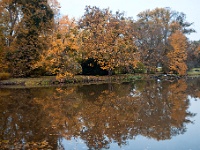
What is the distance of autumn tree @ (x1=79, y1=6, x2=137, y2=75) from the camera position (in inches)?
1286

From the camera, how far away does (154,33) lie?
1783 inches

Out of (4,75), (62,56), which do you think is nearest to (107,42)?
(62,56)

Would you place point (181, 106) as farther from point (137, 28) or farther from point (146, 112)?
point (137, 28)

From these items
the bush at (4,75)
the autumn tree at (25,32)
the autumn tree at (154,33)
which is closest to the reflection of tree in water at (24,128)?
the bush at (4,75)

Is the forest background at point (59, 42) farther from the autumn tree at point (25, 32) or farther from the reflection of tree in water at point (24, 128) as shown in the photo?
the reflection of tree in water at point (24, 128)

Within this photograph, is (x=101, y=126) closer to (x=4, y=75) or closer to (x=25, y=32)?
(x=4, y=75)

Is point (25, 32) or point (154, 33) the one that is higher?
point (154, 33)

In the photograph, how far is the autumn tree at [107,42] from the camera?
1286 inches

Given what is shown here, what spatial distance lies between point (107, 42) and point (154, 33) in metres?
15.8

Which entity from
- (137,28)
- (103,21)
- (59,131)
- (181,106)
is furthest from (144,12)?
(59,131)

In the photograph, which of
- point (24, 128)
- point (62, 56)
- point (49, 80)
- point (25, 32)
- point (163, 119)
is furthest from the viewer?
point (25, 32)

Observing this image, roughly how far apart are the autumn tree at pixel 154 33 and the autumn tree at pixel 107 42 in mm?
8018

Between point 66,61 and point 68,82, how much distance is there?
253cm

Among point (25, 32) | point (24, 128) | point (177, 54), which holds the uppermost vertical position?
point (25, 32)
